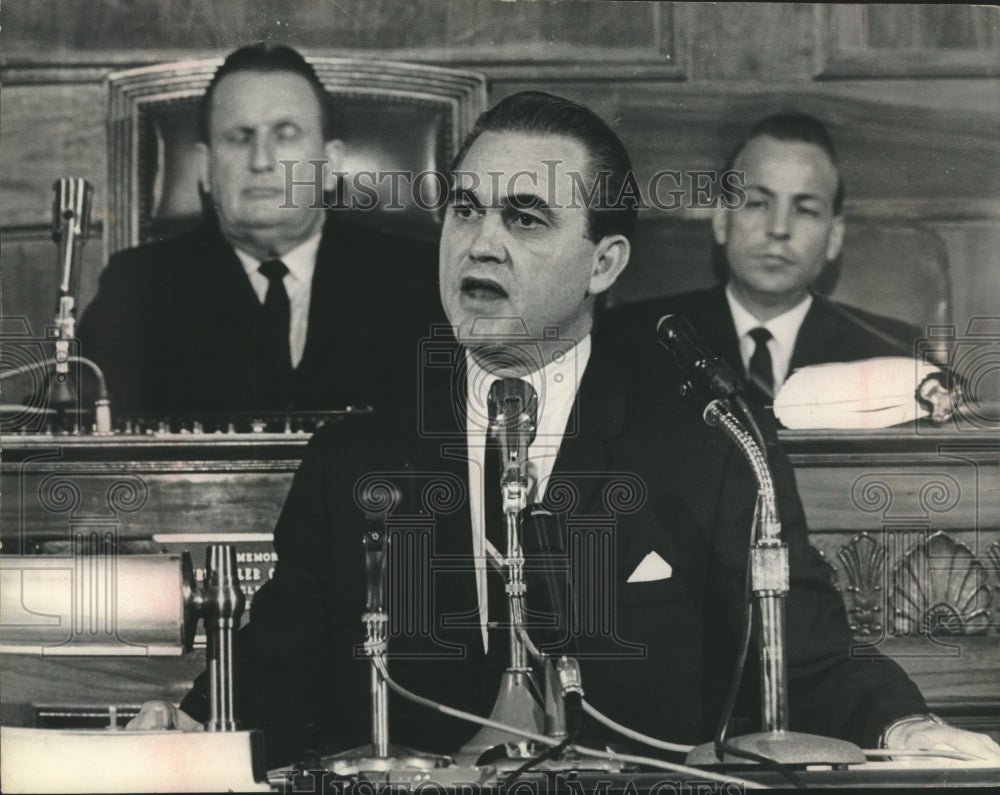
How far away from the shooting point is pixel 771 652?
3.96 meters

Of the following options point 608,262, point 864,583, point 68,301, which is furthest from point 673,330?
point 68,301

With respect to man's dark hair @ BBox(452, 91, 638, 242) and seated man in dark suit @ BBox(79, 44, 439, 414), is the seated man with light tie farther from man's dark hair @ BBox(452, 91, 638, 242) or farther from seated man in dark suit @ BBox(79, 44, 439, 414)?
seated man in dark suit @ BBox(79, 44, 439, 414)

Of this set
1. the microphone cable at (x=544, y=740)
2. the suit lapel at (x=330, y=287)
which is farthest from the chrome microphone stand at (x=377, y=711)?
the suit lapel at (x=330, y=287)

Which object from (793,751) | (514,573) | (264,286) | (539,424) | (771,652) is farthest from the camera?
(264,286)

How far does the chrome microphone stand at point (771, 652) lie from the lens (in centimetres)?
383

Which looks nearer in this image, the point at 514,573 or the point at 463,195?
the point at 514,573

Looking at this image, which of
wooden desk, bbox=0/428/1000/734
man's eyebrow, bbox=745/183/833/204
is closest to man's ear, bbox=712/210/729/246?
man's eyebrow, bbox=745/183/833/204

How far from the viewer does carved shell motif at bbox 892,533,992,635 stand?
14.2 ft

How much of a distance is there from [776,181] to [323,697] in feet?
5.67

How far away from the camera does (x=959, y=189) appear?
4484 millimetres

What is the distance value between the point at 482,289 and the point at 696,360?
0.56 meters

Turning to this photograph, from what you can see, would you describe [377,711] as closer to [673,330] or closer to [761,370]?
[673,330]

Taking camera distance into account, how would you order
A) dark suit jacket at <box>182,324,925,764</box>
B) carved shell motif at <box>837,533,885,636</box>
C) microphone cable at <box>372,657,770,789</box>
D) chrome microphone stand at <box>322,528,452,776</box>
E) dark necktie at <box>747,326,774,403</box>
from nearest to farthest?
microphone cable at <box>372,657,770,789</box> < chrome microphone stand at <box>322,528,452,776</box> < dark suit jacket at <box>182,324,925,764</box> < carved shell motif at <box>837,533,885,636</box> < dark necktie at <box>747,326,774,403</box>

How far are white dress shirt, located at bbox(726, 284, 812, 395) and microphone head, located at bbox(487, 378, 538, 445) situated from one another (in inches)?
22.4
